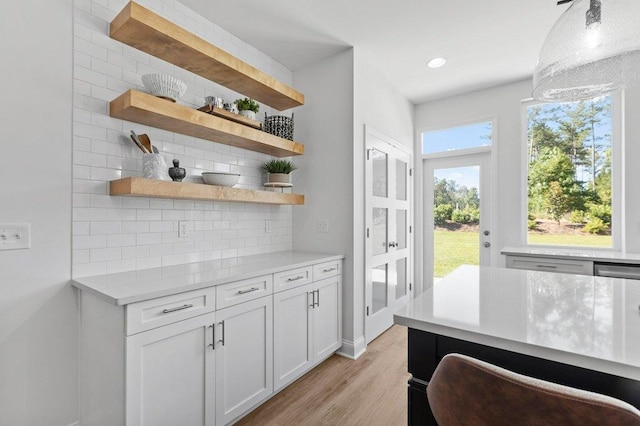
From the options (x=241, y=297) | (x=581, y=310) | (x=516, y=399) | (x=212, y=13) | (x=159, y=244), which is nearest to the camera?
(x=516, y=399)

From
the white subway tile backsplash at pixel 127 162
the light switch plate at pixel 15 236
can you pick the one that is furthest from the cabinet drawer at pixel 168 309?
the light switch plate at pixel 15 236

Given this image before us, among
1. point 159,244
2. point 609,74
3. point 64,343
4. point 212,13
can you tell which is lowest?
point 64,343

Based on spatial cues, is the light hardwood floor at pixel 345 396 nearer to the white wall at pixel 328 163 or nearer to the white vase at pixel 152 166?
the white wall at pixel 328 163

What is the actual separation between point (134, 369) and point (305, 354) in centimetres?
128

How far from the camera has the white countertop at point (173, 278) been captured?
4.72 feet

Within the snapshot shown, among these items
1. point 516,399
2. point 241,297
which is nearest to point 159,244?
point 241,297

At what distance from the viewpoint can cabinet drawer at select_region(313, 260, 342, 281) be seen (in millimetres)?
2523

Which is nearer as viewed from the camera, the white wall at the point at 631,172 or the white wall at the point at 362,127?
the white wall at the point at 362,127

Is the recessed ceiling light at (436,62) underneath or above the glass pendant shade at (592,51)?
above

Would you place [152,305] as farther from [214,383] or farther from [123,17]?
[123,17]

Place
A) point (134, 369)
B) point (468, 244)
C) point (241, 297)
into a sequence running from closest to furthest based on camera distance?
→ point (134, 369) → point (241, 297) → point (468, 244)

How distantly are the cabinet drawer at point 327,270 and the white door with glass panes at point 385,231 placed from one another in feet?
1.08

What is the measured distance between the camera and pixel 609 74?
1425 millimetres

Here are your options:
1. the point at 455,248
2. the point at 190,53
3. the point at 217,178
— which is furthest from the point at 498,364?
the point at 455,248
